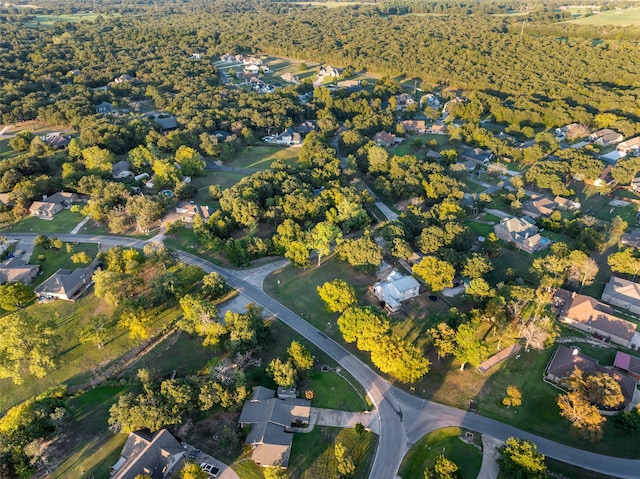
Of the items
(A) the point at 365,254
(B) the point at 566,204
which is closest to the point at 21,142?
(A) the point at 365,254

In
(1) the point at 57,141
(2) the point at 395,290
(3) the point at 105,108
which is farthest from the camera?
(3) the point at 105,108

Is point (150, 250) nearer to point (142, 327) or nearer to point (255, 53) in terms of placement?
point (142, 327)

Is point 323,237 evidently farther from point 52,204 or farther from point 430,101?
point 430,101

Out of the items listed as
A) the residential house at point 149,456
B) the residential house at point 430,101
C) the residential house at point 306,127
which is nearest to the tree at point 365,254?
the residential house at point 149,456

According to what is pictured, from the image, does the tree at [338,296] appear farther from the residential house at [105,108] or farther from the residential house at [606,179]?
the residential house at [105,108]

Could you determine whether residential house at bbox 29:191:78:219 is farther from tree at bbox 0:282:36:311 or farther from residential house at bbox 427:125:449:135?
residential house at bbox 427:125:449:135

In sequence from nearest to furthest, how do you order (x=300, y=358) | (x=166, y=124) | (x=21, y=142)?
(x=300, y=358), (x=21, y=142), (x=166, y=124)

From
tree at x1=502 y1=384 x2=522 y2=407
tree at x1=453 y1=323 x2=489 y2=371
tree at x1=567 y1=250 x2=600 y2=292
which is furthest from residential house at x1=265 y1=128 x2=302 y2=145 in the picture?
tree at x1=502 y1=384 x2=522 y2=407
